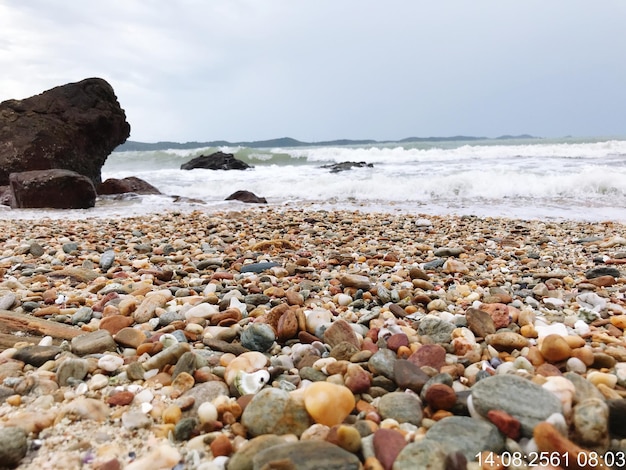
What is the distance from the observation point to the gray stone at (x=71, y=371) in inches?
60.4

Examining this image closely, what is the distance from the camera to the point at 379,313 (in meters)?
2.20

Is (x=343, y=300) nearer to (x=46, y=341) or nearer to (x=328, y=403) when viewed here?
(x=328, y=403)

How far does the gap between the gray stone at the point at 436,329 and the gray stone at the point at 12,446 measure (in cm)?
149

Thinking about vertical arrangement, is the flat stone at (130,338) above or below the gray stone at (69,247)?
below

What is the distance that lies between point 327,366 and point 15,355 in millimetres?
1244

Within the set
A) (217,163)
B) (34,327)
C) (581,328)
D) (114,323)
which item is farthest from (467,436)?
(217,163)

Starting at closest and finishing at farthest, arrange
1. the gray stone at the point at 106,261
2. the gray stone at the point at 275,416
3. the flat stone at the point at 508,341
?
the gray stone at the point at 275,416
the flat stone at the point at 508,341
the gray stone at the point at 106,261

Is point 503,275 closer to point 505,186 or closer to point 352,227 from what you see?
point 352,227

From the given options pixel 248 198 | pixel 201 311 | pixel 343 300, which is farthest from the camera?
pixel 248 198

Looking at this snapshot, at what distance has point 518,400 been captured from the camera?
1.19m

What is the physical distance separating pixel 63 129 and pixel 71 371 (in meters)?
10.3

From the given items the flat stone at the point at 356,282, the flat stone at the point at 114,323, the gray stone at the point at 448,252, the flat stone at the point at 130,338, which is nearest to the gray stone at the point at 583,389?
the flat stone at the point at 356,282

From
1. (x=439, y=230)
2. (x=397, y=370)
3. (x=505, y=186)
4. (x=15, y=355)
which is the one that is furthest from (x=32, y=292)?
(x=505, y=186)

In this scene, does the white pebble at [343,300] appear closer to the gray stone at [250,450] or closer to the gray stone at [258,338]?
the gray stone at [258,338]
